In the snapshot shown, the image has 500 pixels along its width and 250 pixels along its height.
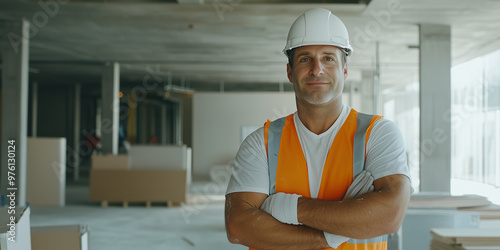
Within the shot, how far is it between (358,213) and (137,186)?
9408 mm

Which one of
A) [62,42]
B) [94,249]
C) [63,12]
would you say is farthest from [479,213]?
[62,42]

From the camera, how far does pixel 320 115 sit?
167 centimetres

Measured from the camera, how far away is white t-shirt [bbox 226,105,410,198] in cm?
158

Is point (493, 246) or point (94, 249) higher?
point (493, 246)

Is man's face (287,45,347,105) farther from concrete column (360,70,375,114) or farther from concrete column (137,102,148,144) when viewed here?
concrete column (137,102,148,144)

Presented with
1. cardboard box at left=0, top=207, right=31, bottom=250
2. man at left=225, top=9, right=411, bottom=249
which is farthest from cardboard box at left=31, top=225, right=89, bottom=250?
man at left=225, top=9, right=411, bottom=249

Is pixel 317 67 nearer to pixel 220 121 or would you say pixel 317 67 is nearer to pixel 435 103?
pixel 435 103

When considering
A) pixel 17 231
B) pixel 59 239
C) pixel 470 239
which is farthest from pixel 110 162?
pixel 470 239

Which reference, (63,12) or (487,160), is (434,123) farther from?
(63,12)

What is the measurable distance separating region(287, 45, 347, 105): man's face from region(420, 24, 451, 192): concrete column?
804cm

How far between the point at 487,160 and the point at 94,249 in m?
10.5

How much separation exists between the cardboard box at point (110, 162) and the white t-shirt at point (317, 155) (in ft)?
30.7

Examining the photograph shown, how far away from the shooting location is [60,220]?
8.63 metres

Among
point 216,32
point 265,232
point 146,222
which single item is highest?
point 216,32
